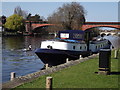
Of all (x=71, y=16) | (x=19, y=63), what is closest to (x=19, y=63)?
(x=19, y=63)

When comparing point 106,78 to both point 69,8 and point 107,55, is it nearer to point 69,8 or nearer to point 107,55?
A: point 107,55

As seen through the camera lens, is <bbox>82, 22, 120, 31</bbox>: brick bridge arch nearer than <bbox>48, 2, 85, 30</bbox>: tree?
No

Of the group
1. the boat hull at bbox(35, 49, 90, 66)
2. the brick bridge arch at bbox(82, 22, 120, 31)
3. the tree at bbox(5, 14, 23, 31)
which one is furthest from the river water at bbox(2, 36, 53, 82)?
the tree at bbox(5, 14, 23, 31)

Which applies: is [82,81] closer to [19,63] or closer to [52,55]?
[52,55]

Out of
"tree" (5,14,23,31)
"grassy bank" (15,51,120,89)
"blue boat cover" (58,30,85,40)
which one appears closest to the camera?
"grassy bank" (15,51,120,89)

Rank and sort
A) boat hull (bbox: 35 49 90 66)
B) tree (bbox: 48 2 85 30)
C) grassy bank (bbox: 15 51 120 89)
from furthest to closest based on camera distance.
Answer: tree (bbox: 48 2 85 30) → boat hull (bbox: 35 49 90 66) → grassy bank (bbox: 15 51 120 89)

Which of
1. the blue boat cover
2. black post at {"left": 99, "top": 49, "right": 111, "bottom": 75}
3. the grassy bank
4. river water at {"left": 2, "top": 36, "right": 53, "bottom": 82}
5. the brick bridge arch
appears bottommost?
river water at {"left": 2, "top": 36, "right": 53, "bottom": 82}

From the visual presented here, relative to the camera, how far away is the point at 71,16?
76.6 meters

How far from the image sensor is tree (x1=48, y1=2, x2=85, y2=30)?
7538 centimetres

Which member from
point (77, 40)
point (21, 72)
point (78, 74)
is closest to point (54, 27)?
point (77, 40)

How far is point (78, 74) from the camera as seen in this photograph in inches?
579

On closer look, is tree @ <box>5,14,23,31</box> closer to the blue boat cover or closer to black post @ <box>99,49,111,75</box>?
the blue boat cover

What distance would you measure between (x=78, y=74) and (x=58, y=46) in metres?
13.5

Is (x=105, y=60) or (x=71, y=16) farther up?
(x=71, y=16)
